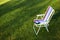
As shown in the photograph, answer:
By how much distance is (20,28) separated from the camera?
9.84 meters

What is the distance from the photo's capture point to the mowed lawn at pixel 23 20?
29.0 ft

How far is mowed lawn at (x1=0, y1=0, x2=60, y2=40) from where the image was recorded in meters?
8.85

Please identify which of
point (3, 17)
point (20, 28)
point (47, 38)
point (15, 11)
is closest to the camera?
point (47, 38)

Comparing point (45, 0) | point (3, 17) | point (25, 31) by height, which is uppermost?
point (25, 31)

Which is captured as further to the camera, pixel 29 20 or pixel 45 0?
pixel 45 0

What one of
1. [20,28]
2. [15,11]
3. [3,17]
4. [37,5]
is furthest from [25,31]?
[37,5]

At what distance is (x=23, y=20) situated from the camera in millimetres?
11008

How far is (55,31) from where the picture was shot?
9.08m

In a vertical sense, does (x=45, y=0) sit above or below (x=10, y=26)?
below

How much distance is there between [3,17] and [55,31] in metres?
4.09

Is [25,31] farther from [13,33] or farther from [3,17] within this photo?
[3,17]

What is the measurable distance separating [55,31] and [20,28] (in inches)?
71.7

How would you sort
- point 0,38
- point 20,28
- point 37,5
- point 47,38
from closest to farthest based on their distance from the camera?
point 47,38 < point 0,38 < point 20,28 < point 37,5

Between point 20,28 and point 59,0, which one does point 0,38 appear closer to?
point 20,28
